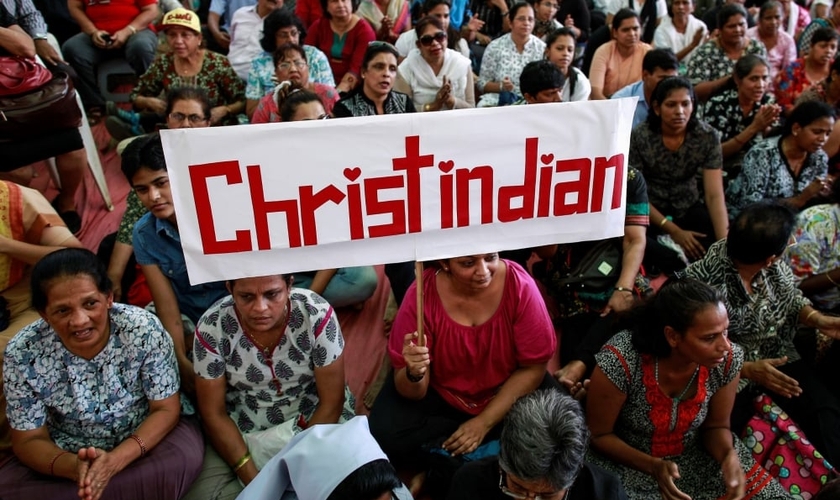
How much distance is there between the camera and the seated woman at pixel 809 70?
5.03 m

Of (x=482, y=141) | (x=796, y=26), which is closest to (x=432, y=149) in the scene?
(x=482, y=141)

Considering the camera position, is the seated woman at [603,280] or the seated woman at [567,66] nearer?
the seated woman at [603,280]

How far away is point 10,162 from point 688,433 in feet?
12.7

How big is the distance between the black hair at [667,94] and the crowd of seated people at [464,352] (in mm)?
17

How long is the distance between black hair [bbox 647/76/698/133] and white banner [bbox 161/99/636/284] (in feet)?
6.67

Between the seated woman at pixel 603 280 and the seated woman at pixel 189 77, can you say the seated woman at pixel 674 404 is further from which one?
the seated woman at pixel 189 77

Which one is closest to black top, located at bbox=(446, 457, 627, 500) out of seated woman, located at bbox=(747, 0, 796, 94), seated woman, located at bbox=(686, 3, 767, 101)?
seated woman, located at bbox=(686, 3, 767, 101)

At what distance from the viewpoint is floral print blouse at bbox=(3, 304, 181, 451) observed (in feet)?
7.30

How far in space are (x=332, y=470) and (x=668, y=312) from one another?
1.28 metres

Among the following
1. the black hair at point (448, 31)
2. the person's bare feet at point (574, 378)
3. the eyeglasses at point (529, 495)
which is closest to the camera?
the eyeglasses at point (529, 495)

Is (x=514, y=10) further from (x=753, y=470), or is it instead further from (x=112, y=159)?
(x=753, y=470)

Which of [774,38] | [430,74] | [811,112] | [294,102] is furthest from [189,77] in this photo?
[774,38]

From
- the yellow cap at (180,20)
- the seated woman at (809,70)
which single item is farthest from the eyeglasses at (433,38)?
the seated woman at (809,70)

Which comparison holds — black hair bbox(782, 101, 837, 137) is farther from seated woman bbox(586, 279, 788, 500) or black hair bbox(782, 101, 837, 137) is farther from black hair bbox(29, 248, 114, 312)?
black hair bbox(29, 248, 114, 312)
